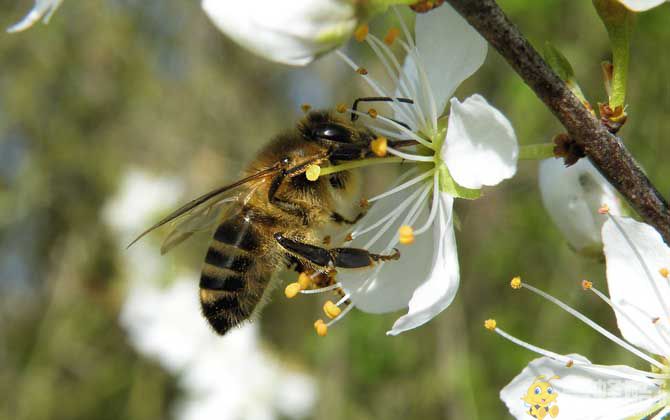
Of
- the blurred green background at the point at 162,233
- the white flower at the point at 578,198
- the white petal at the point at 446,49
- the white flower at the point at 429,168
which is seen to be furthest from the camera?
the blurred green background at the point at 162,233

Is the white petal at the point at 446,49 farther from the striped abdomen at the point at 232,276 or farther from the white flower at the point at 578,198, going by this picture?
the striped abdomen at the point at 232,276

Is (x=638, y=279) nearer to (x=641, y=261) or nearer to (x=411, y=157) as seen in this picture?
(x=641, y=261)

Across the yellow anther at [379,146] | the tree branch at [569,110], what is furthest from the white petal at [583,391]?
the yellow anther at [379,146]

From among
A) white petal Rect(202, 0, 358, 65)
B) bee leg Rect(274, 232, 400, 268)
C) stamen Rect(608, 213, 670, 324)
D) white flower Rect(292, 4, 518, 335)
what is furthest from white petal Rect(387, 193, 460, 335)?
white petal Rect(202, 0, 358, 65)

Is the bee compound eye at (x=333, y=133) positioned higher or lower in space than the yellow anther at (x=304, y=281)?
higher

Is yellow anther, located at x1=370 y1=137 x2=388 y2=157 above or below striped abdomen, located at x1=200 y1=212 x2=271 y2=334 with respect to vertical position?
above

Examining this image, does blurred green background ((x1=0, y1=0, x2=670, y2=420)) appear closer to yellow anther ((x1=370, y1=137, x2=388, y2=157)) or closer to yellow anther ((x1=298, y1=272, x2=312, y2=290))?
yellow anther ((x1=298, y1=272, x2=312, y2=290))

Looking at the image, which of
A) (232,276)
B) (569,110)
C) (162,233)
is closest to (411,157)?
(569,110)
